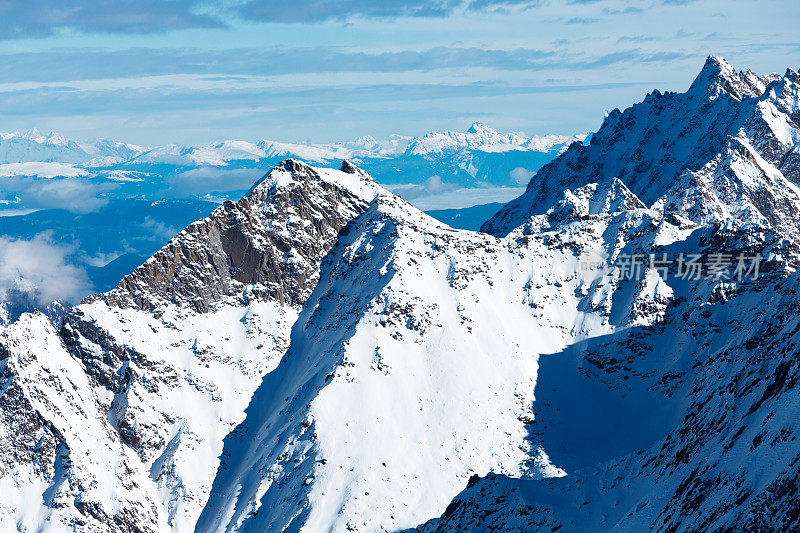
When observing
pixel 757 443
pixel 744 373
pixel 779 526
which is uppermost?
pixel 744 373

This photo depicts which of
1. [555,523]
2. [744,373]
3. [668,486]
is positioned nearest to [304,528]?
[555,523]

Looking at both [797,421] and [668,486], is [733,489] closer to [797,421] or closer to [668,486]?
[797,421]

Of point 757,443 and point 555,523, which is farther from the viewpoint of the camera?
point 555,523

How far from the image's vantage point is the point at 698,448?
134 m

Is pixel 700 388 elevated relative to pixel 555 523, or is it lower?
elevated

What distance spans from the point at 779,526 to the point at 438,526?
67.4 m

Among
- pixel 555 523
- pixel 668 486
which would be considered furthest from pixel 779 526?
pixel 555 523

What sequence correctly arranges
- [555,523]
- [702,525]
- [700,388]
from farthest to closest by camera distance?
[700,388], [555,523], [702,525]

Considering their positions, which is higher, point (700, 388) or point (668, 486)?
point (700, 388)

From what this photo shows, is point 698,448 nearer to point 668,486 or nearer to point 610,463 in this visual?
point 668,486

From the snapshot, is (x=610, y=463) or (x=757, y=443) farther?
(x=610, y=463)

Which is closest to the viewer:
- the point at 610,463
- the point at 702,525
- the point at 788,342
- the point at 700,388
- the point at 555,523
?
the point at 702,525

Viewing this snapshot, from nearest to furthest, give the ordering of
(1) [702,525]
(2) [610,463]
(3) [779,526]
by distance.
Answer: (3) [779,526]
(1) [702,525]
(2) [610,463]

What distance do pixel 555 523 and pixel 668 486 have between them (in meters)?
19.3
